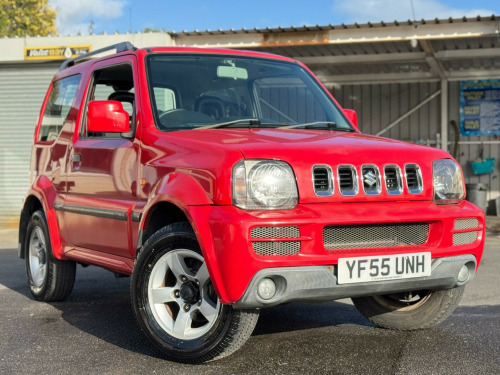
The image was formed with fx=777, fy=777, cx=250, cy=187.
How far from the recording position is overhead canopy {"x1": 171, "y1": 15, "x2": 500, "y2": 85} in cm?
1230

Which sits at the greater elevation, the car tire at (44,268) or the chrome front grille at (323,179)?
the chrome front grille at (323,179)

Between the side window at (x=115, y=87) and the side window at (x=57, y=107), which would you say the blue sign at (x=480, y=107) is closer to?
the side window at (x=57, y=107)

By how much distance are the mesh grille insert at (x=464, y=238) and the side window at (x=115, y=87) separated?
7.00ft

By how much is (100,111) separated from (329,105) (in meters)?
1.66

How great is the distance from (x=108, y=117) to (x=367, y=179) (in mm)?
1696

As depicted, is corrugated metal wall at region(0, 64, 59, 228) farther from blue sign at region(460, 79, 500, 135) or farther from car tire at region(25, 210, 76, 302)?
car tire at region(25, 210, 76, 302)

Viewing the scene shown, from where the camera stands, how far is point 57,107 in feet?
20.9

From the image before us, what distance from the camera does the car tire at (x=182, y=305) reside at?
402cm

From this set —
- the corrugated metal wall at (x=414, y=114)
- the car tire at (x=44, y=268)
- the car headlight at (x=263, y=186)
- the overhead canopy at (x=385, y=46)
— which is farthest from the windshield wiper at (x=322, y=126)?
the corrugated metal wall at (x=414, y=114)

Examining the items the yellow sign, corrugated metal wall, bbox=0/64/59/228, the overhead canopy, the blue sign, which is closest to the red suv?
the overhead canopy

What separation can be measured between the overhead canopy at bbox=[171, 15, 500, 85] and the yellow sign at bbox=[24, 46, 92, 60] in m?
2.30

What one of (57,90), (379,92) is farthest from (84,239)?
(379,92)

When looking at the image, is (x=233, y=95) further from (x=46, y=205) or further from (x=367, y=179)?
(x=46, y=205)

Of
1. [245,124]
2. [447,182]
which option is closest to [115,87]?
[245,124]
